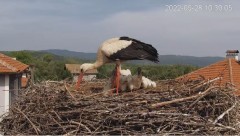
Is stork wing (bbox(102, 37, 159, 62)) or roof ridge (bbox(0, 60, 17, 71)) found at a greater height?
stork wing (bbox(102, 37, 159, 62))

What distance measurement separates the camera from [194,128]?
453cm

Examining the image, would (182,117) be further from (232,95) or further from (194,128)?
(232,95)

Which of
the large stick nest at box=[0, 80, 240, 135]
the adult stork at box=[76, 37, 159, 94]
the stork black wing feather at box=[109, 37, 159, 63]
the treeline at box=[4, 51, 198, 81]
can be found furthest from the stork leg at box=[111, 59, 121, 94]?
the large stick nest at box=[0, 80, 240, 135]

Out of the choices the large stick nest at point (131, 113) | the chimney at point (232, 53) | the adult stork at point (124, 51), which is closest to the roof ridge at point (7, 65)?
the chimney at point (232, 53)

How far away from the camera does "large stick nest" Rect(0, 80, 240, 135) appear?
4.52 metres

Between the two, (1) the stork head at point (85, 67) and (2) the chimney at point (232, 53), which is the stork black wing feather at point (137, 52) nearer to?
(1) the stork head at point (85, 67)

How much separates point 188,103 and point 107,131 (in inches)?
39.4

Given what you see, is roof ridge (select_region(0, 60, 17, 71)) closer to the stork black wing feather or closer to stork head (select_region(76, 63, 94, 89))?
stork head (select_region(76, 63, 94, 89))

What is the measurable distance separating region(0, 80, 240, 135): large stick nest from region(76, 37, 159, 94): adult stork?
1.15 metres

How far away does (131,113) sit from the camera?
4527mm

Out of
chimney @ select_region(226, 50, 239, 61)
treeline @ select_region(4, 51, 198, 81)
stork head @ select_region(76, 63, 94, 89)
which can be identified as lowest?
treeline @ select_region(4, 51, 198, 81)

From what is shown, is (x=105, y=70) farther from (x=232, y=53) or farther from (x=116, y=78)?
(x=116, y=78)

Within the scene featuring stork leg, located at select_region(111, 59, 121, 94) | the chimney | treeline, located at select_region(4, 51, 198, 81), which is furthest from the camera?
the chimney

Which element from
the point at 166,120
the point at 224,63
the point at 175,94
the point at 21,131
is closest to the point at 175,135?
the point at 166,120
